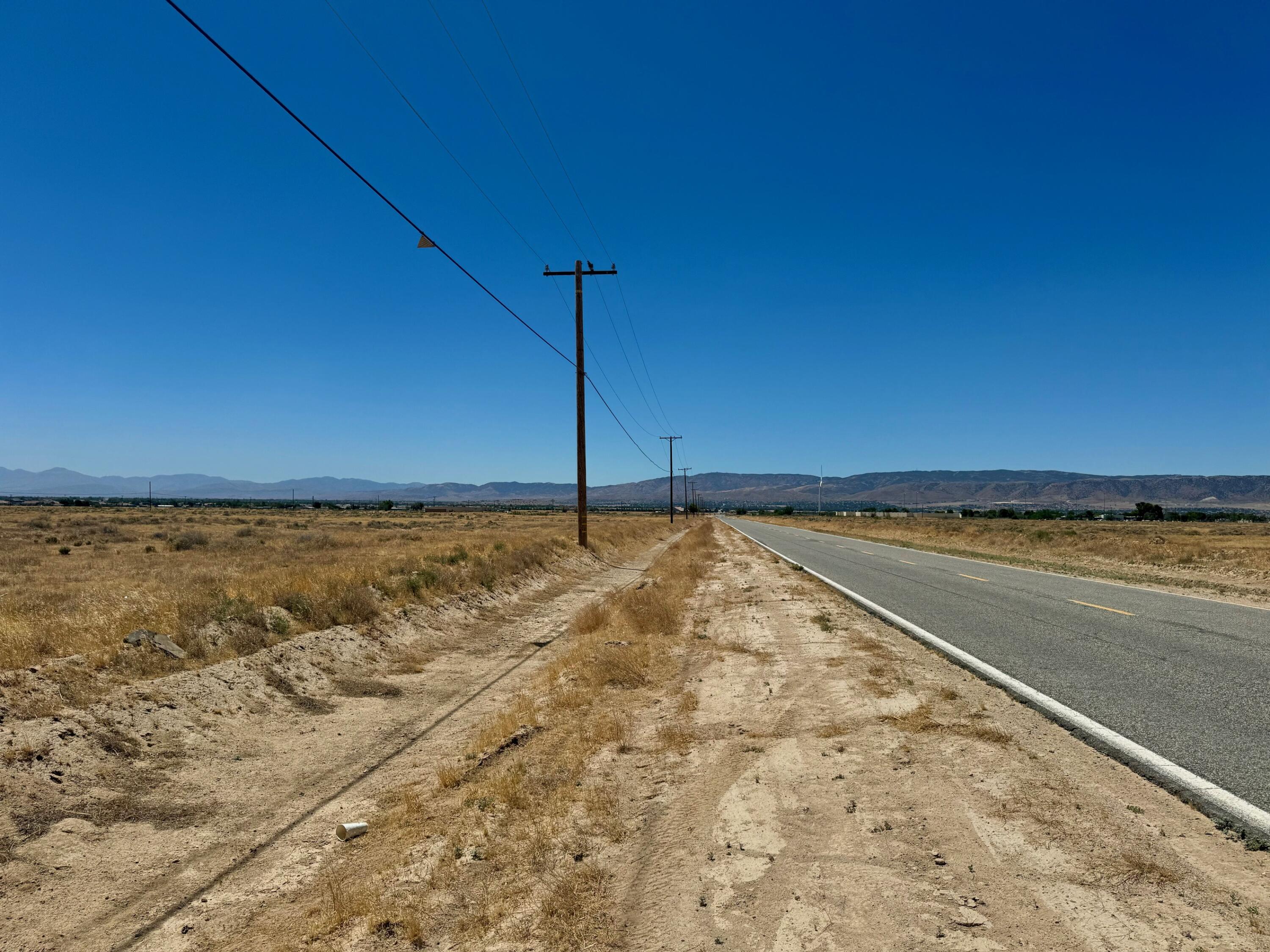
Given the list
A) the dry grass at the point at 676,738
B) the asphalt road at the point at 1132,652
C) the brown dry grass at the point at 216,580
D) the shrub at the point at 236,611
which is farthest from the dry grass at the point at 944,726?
the shrub at the point at 236,611

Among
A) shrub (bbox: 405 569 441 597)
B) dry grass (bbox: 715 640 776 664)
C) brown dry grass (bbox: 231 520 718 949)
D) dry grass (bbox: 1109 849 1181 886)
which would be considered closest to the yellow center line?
dry grass (bbox: 715 640 776 664)

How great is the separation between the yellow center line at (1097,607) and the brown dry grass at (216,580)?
44.5 feet

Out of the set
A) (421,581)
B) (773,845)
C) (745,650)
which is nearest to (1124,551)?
(745,650)

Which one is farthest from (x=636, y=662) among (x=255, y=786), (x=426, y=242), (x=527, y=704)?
(x=426, y=242)

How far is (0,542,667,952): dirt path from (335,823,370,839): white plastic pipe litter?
0.09 m

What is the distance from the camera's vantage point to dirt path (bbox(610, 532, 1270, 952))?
11.3ft

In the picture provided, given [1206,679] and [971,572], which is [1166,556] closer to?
[971,572]

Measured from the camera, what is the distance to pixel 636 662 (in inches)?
392

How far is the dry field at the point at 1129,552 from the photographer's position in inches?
Answer: 771

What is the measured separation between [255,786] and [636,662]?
4863 mm

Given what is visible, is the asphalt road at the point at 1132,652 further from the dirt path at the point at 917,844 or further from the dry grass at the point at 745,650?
the dry grass at the point at 745,650

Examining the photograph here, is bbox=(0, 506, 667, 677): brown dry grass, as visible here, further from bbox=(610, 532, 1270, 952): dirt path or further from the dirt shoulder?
bbox=(610, 532, 1270, 952): dirt path

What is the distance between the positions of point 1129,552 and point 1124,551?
1.72 ft

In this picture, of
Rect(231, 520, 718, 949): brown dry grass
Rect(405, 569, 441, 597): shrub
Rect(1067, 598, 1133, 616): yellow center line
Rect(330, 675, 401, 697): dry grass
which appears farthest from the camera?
Rect(405, 569, 441, 597): shrub
